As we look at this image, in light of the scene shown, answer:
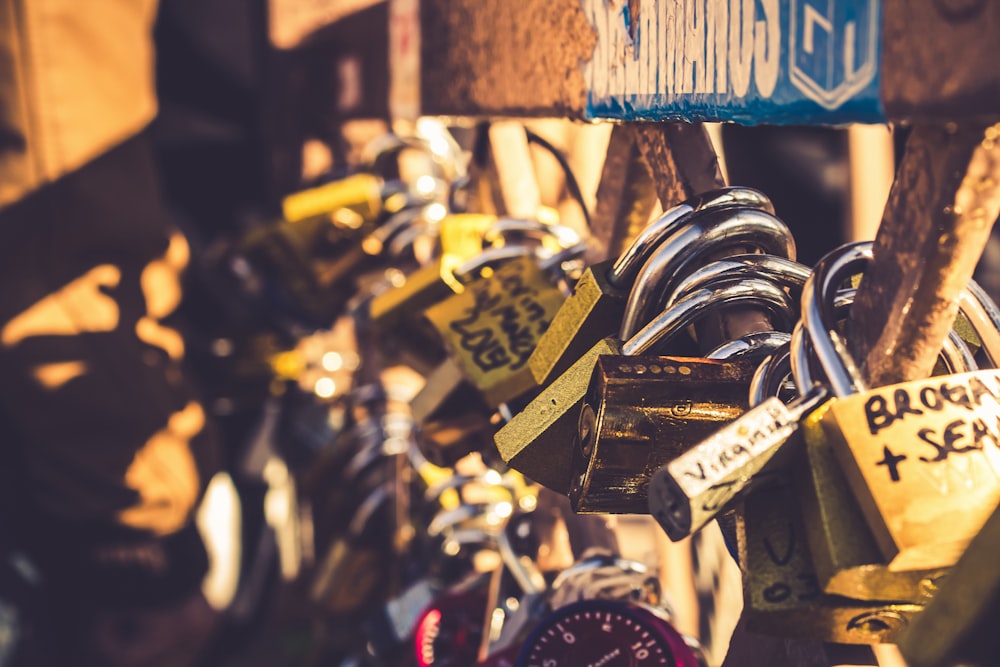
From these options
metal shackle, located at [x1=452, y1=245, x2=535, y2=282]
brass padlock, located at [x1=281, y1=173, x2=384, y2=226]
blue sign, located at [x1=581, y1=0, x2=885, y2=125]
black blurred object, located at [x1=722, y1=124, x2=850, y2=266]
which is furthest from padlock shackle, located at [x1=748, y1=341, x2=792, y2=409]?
black blurred object, located at [x1=722, y1=124, x2=850, y2=266]

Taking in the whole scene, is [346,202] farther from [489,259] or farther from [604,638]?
[604,638]

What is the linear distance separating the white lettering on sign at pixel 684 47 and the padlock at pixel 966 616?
26 cm

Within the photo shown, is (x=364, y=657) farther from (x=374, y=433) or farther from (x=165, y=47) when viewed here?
(x=165, y=47)

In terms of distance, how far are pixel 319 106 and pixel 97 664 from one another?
116 centimetres

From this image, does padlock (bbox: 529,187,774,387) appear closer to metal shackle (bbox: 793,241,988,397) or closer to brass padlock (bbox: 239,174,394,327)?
metal shackle (bbox: 793,241,988,397)

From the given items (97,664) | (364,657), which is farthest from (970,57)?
(97,664)

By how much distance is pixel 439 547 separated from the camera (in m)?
0.98

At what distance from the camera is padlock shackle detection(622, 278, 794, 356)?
51 centimetres

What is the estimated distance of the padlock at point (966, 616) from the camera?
303mm

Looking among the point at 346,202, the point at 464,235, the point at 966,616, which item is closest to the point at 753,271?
the point at 966,616

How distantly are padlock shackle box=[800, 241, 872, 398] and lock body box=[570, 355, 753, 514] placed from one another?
0.05 metres

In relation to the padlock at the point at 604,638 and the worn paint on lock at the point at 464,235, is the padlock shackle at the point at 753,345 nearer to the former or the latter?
the padlock at the point at 604,638

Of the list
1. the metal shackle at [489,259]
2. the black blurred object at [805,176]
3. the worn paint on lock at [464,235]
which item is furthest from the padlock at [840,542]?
the black blurred object at [805,176]

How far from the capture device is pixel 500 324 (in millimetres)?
714
